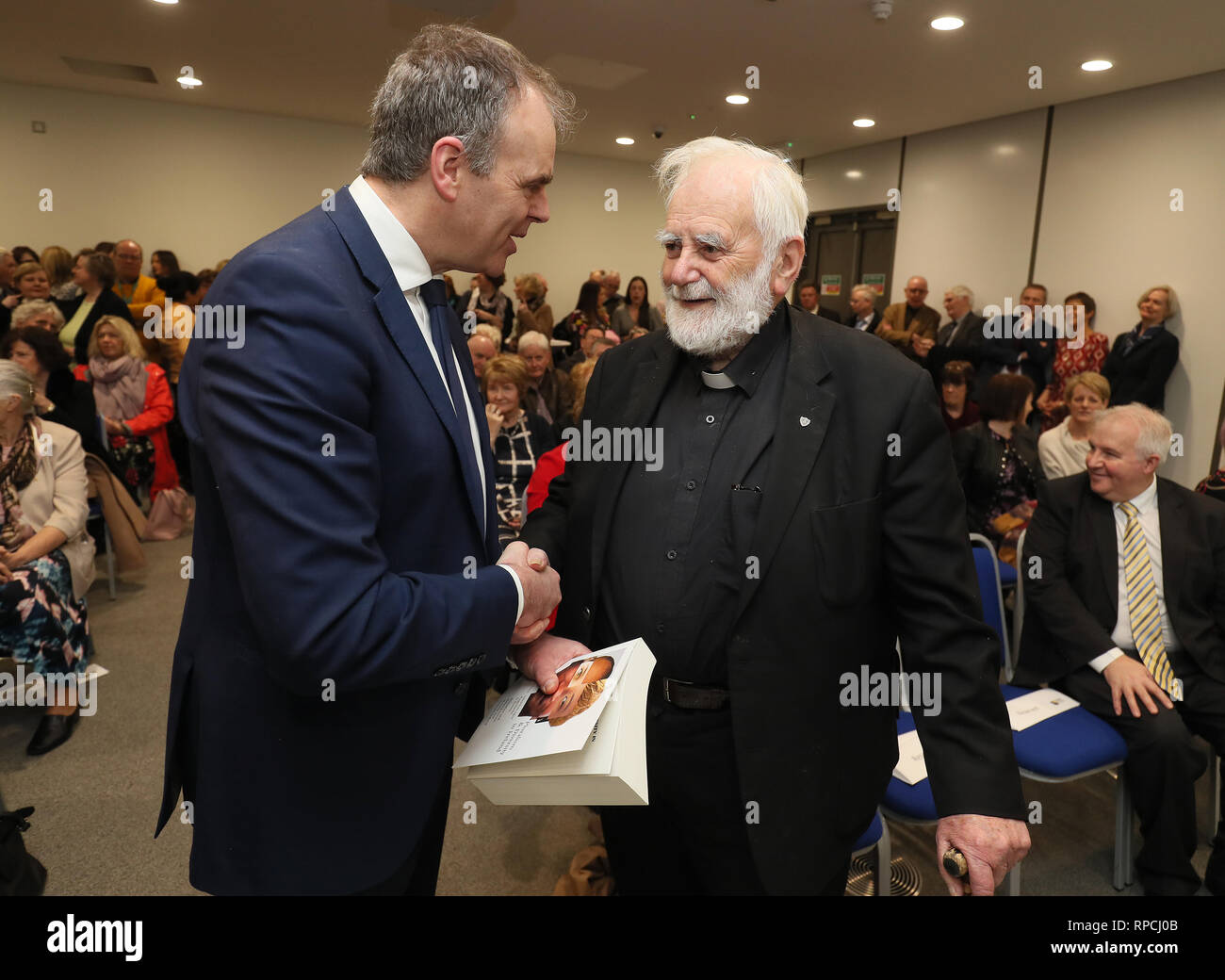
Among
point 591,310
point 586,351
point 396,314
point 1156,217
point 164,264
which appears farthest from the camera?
point 164,264

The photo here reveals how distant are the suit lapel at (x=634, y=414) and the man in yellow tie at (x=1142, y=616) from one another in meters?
1.91

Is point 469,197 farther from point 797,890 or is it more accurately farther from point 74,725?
point 74,725

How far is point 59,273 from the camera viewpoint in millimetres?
6848

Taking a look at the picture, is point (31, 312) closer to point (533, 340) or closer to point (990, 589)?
point (533, 340)

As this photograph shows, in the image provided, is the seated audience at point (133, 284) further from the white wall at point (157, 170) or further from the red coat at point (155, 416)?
the white wall at point (157, 170)

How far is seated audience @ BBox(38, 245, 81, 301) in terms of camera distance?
6.76 meters

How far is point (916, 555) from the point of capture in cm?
137

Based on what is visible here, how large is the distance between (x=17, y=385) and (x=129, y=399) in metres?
2.30

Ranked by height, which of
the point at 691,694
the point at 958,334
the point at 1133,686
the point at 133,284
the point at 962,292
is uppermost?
the point at 962,292

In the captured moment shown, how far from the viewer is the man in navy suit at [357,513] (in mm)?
886

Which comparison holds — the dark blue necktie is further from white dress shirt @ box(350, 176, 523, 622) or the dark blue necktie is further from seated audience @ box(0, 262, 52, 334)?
seated audience @ box(0, 262, 52, 334)

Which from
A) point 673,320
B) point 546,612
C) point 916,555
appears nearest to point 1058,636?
point 916,555

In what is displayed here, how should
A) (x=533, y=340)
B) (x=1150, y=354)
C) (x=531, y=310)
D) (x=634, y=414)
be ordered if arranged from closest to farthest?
1. (x=634, y=414)
2. (x=533, y=340)
3. (x=1150, y=354)
4. (x=531, y=310)

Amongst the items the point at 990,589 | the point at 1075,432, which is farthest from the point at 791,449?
the point at 1075,432
